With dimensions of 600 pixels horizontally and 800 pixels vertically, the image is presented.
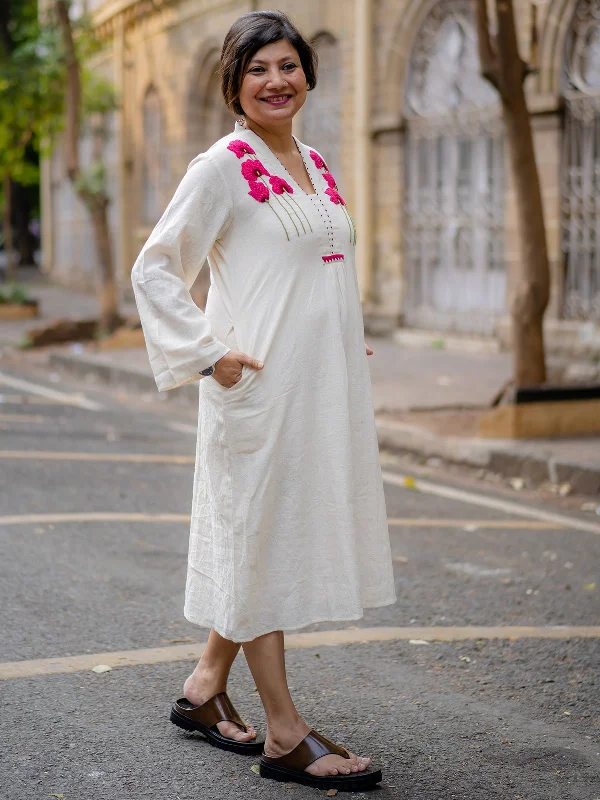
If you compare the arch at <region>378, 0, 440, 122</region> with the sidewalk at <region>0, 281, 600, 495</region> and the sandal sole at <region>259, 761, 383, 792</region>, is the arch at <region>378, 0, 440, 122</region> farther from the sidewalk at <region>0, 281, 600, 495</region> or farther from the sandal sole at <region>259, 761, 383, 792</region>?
the sandal sole at <region>259, 761, 383, 792</region>

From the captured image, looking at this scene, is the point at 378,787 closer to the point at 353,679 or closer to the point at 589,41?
the point at 353,679

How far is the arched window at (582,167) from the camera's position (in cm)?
1248

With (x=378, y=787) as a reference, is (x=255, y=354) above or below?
above

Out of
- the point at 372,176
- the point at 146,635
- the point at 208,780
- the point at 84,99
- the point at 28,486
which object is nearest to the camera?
the point at 208,780

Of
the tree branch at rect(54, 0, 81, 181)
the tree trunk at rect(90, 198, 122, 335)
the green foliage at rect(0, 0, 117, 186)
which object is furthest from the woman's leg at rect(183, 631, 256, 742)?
the green foliage at rect(0, 0, 117, 186)

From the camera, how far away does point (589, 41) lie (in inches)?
492

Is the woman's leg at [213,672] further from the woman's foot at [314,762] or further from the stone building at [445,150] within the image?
the stone building at [445,150]


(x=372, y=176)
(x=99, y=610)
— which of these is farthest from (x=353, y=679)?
(x=372, y=176)

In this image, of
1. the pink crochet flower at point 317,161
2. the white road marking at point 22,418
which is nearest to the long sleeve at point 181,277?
the pink crochet flower at point 317,161

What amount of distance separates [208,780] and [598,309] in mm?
9906

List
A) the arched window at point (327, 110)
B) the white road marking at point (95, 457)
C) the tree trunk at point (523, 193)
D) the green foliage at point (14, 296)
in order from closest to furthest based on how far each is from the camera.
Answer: the white road marking at point (95, 457), the tree trunk at point (523, 193), the arched window at point (327, 110), the green foliage at point (14, 296)

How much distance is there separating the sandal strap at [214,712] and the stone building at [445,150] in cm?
819

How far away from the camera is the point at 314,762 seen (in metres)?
3.29

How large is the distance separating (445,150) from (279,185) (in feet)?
39.1
